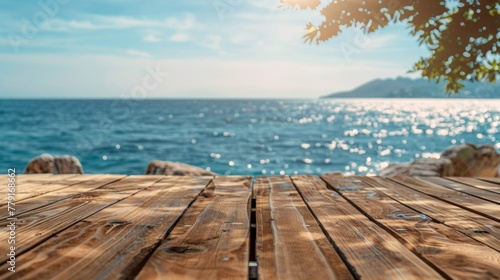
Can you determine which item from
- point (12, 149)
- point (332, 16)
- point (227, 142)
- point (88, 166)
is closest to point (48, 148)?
point (12, 149)

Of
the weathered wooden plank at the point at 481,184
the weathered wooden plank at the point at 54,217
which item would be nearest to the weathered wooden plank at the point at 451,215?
the weathered wooden plank at the point at 481,184

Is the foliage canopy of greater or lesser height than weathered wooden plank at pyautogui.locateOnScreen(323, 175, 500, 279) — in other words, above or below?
above

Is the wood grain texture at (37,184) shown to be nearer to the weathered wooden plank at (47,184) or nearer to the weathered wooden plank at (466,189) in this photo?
the weathered wooden plank at (47,184)

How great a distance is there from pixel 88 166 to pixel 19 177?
21703mm

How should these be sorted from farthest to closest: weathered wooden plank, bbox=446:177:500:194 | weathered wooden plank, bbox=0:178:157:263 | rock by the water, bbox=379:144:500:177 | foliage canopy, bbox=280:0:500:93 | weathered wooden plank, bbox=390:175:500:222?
rock by the water, bbox=379:144:500:177, foliage canopy, bbox=280:0:500:93, weathered wooden plank, bbox=446:177:500:194, weathered wooden plank, bbox=390:175:500:222, weathered wooden plank, bbox=0:178:157:263

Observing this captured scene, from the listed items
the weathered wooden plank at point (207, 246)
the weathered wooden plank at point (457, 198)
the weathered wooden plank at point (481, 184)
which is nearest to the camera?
the weathered wooden plank at point (207, 246)

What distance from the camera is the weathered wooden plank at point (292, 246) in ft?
5.47

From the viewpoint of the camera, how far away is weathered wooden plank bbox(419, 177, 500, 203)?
3506mm

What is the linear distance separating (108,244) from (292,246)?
0.83 meters

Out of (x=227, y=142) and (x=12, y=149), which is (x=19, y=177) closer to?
(x=12, y=149)

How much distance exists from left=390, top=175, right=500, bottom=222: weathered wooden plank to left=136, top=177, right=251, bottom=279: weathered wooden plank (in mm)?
1495

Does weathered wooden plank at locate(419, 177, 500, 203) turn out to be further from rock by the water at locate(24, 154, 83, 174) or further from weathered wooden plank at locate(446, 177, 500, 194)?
rock by the water at locate(24, 154, 83, 174)

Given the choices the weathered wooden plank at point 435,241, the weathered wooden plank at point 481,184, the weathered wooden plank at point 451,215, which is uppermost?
the weathered wooden plank at point 435,241

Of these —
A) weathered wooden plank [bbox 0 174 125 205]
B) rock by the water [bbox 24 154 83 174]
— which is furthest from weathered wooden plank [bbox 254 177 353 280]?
rock by the water [bbox 24 154 83 174]
